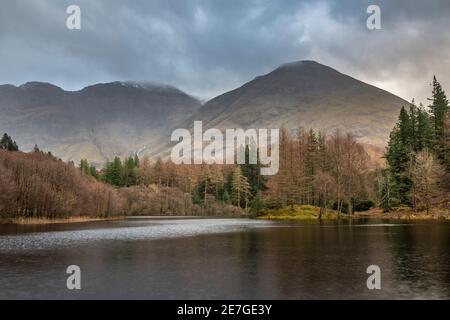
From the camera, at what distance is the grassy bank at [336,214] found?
8917cm

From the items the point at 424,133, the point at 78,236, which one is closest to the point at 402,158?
the point at 424,133

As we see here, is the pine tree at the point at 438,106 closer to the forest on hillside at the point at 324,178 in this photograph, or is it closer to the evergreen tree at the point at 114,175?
the forest on hillside at the point at 324,178

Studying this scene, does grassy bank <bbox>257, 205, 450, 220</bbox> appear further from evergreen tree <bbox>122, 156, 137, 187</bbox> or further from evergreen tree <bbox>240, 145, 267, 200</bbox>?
evergreen tree <bbox>122, 156, 137, 187</bbox>

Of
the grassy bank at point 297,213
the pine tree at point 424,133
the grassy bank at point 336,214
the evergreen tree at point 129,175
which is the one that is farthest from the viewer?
the evergreen tree at point 129,175

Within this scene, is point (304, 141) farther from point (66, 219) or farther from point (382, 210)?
point (66, 219)

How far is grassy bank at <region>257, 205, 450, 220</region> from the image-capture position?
89.2 meters

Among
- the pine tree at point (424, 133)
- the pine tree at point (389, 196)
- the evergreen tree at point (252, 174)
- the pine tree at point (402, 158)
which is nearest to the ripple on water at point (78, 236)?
the pine tree at point (389, 196)

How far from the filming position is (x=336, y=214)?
10362 centimetres

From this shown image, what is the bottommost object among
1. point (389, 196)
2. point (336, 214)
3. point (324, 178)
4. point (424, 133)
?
point (336, 214)

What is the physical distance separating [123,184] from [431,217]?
133 metres

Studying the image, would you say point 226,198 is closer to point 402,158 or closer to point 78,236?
point 402,158
